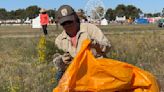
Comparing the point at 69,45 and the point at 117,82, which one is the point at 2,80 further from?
the point at 117,82

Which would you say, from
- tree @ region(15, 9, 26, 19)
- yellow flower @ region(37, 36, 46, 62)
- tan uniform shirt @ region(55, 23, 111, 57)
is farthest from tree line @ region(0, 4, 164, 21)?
tan uniform shirt @ region(55, 23, 111, 57)

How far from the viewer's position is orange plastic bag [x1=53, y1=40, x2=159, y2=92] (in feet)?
16.6

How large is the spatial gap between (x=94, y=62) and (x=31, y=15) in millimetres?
136203

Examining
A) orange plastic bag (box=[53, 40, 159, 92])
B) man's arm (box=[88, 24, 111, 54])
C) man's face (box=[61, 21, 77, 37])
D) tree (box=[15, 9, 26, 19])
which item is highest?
man's face (box=[61, 21, 77, 37])

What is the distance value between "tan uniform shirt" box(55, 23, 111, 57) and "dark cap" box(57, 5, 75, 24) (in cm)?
23

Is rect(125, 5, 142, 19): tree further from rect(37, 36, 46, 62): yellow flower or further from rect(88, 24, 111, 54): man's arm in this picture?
rect(88, 24, 111, 54): man's arm

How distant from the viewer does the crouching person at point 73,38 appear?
Answer: 18.0ft

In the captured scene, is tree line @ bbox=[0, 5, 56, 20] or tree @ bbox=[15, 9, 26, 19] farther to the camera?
tree @ bbox=[15, 9, 26, 19]

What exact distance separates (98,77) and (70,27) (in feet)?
2.32

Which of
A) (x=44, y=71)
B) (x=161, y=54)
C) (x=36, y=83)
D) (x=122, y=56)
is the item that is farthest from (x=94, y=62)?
(x=161, y=54)

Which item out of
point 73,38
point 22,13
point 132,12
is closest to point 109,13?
point 132,12

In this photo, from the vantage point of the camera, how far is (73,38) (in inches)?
226

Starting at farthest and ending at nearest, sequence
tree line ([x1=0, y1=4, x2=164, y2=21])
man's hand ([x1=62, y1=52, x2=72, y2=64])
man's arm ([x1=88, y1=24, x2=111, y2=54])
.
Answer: tree line ([x1=0, y1=4, x2=164, y2=21])
man's hand ([x1=62, y1=52, x2=72, y2=64])
man's arm ([x1=88, y1=24, x2=111, y2=54])

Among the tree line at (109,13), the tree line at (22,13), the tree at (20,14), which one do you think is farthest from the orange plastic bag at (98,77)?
the tree at (20,14)
